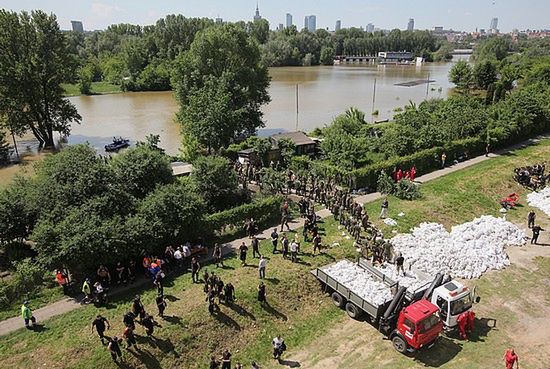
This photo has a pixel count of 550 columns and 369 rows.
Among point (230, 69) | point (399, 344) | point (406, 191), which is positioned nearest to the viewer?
point (399, 344)

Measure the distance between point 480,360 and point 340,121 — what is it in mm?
29625

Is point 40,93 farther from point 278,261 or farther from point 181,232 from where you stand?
point 278,261

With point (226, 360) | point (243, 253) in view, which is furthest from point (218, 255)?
point (226, 360)

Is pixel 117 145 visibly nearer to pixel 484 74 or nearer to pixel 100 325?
pixel 100 325

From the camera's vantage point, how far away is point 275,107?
6838cm

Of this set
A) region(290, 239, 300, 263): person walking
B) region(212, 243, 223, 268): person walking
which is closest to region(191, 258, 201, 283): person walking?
region(212, 243, 223, 268): person walking

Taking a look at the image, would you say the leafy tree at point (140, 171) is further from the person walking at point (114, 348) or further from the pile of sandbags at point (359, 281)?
the pile of sandbags at point (359, 281)

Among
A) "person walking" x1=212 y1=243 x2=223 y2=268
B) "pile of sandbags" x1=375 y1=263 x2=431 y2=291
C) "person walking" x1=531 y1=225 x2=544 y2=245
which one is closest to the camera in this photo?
"pile of sandbags" x1=375 y1=263 x2=431 y2=291

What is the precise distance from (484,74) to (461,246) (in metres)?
70.8

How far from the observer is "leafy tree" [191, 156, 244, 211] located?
24.0 meters

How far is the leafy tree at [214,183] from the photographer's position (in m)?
24.0

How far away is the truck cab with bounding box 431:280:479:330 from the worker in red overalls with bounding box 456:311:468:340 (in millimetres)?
122

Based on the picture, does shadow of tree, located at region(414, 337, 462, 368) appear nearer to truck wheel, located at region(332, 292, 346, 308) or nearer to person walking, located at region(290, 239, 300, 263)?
truck wheel, located at region(332, 292, 346, 308)

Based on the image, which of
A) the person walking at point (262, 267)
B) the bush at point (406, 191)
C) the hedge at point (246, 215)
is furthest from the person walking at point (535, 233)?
the person walking at point (262, 267)
